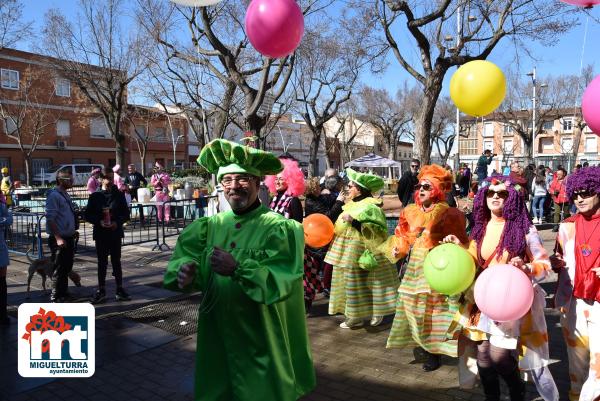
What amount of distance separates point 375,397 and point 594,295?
175 centimetres

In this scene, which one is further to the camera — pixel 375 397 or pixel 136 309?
pixel 136 309

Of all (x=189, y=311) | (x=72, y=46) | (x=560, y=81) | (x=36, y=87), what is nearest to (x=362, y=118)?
(x=560, y=81)

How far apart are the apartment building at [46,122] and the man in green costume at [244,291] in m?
29.1

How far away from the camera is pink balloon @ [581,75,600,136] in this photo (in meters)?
3.48

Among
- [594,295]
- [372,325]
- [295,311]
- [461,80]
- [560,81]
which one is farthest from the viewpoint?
[560,81]

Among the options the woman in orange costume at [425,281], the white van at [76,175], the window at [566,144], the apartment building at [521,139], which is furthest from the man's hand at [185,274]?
the window at [566,144]

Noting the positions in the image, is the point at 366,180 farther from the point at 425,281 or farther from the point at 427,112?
the point at 427,112

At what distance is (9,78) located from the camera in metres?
34.3

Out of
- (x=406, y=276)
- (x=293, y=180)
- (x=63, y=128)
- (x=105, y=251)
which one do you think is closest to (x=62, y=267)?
(x=105, y=251)

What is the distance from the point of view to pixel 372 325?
562 cm

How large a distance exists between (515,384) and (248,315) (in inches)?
78.0

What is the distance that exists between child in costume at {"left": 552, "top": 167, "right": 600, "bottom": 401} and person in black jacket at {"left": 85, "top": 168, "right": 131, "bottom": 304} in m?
5.16

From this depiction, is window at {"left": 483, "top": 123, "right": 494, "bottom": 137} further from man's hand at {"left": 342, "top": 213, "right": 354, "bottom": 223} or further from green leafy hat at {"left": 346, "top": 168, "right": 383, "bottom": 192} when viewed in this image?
man's hand at {"left": 342, "top": 213, "right": 354, "bottom": 223}

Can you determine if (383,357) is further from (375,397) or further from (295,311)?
(295,311)
